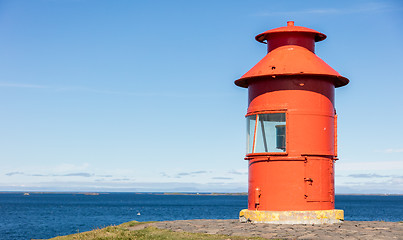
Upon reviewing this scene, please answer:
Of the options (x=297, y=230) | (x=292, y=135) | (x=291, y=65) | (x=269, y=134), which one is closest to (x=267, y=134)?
(x=269, y=134)

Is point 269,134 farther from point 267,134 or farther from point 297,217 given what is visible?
point 297,217

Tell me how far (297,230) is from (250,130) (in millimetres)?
4447

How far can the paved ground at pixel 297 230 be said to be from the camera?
12445 millimetres

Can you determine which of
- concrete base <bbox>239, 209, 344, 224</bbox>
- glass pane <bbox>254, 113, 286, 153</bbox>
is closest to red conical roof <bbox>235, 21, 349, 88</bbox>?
glass pane <bbox>254, 113, 286, 153</bbox>

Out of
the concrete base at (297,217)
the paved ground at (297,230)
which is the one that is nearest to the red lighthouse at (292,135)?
the concrete base at (297,217)

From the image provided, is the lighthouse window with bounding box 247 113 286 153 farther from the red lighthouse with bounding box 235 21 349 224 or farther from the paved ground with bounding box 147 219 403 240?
the paved ground with bounding box 147 219 403 240

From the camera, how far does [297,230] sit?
534 inches

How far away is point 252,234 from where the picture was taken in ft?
42.4

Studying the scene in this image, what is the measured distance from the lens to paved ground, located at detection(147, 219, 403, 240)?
40.8 ft

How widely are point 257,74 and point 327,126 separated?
2.75m

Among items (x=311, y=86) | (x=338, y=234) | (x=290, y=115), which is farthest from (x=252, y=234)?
(x=311, y=86)

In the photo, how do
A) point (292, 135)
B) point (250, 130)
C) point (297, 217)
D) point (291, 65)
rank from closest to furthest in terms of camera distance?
1. point (297, 217)
2. point (292, 135)
3. point (291, 65)
4. point (250, 130)

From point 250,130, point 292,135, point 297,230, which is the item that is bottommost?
point 297,230

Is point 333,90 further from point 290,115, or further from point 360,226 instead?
point 360,226
